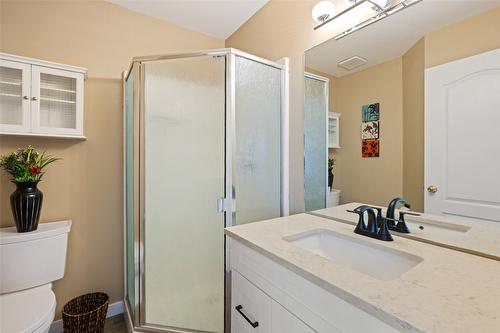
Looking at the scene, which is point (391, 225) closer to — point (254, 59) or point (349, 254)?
point (349, 254)

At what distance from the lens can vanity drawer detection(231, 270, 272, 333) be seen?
0.83m

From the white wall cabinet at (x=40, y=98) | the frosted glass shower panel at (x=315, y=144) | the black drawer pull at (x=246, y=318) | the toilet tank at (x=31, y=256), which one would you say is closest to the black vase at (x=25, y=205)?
the toilet tank at (x=31, y=256)

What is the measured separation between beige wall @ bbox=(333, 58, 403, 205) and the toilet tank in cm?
178

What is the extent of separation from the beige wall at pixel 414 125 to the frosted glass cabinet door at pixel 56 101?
1.95 m

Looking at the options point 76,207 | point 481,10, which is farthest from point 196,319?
point 481,10

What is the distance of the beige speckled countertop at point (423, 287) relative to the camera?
0.47 m

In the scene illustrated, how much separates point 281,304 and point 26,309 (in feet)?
4.39

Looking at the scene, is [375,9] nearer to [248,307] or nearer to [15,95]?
[248,307]

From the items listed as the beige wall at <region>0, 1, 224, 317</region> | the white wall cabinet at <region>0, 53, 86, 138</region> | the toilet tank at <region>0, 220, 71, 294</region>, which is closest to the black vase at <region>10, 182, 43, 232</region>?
the toilet tank at <region>0, 220, 71, 294</region>

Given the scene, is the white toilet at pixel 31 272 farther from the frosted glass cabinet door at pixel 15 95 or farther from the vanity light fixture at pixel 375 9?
the vanity light fixture at pixel 375 9

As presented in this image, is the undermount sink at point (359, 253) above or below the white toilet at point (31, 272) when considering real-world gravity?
above

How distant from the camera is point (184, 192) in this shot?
5.41ft

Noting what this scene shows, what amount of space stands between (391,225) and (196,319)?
1.37 m

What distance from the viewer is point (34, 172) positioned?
142 cm
